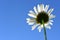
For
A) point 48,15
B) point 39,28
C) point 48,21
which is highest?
point 48,15

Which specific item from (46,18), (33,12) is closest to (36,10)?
(33,12)

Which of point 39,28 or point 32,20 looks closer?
point 39,28

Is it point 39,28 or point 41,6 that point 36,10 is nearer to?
point 41,6

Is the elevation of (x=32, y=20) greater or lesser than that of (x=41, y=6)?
lesser

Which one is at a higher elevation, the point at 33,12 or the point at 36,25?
the point at 33,12

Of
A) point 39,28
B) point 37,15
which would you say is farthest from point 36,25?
point 37,15

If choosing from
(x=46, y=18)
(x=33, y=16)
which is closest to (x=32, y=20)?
(x=33, y=16)

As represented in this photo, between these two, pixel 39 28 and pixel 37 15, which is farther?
pixel 37 15

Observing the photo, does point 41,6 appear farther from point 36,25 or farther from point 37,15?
point 36,25

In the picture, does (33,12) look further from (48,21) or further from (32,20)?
(48,21)
